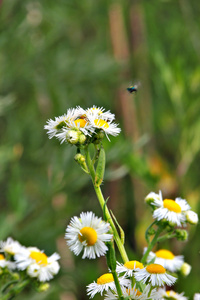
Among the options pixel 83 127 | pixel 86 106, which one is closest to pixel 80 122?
pixel 83 127

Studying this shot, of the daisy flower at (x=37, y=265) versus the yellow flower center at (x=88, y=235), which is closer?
the yellow flower center at (x=88, y=235)

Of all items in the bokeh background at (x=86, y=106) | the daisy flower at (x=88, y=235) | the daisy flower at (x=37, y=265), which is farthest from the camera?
the bokeh background at (x=86, y=106)

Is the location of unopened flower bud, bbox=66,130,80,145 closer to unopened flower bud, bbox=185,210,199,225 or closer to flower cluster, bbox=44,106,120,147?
flower cluster, bbox=44,106,120,147

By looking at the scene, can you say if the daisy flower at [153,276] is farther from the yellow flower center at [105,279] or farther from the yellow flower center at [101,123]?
the yellow flower center at [101,123]

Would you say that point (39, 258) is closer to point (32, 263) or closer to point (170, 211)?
point (32, 263)

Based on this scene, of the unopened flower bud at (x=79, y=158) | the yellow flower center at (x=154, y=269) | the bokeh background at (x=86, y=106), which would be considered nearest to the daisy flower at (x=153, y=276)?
the yellow flower center at (x=154, y=269)

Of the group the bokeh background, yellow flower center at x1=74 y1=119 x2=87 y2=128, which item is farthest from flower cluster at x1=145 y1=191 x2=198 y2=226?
the bokeh background

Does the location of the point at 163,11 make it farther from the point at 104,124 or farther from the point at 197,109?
the point at 104,124
